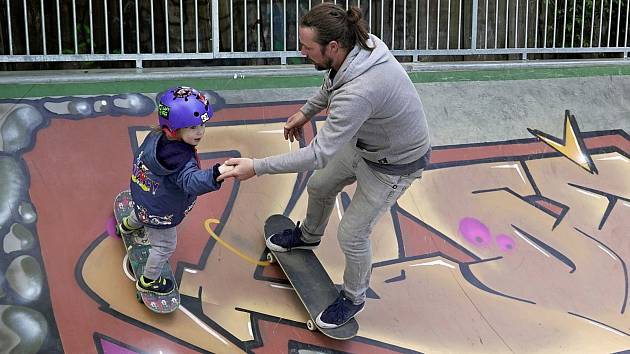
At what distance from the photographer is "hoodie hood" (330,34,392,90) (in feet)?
11.5

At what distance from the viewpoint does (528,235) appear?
18.3 ft

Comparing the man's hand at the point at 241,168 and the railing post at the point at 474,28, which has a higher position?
the railing post at the point at 474,28

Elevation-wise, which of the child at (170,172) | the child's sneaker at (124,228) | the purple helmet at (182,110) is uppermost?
the purple helmet at (182,110)

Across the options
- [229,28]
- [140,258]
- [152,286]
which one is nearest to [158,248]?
[152,286]

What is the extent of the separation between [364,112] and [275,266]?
5.25ft

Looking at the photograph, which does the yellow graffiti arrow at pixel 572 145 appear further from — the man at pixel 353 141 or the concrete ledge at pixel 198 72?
the man at pixel 353 141

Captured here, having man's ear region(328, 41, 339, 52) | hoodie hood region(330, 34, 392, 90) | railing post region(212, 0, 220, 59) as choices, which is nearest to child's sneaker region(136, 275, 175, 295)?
hoodie hood region(330, 34, 392, 90)

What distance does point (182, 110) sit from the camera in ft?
11.2

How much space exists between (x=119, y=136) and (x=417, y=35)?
4528mm

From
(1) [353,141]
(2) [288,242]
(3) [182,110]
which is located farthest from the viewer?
(2) [288,242]

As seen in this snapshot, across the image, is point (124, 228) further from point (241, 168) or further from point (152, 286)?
point (241, 168)

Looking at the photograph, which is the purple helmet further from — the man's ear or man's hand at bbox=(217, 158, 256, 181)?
the man's ear

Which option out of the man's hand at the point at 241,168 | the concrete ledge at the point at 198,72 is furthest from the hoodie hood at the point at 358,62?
the concrete ledge at the point at 198,72

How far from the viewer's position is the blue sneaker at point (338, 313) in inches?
163
